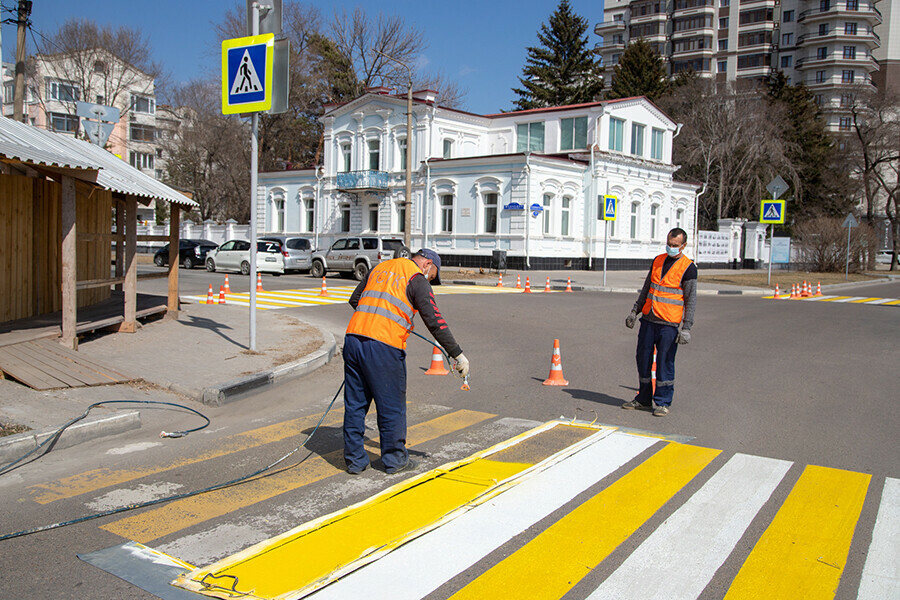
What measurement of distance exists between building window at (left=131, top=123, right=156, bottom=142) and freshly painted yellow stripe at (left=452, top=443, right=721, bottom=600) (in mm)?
73849

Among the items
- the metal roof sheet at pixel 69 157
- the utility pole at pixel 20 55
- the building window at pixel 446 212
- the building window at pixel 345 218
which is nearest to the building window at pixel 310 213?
the building window at pixel 345 218

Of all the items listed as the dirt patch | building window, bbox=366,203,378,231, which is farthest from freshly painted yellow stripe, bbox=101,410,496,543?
building window, bbox=366,203,378,231

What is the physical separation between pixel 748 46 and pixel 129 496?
10073cm

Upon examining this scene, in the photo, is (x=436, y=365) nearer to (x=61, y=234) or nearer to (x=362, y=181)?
(x=61, y=234)

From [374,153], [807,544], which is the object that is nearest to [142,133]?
[374,153]

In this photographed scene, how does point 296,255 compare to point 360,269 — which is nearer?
point 360,269

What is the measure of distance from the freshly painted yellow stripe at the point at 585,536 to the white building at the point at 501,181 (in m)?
30.9

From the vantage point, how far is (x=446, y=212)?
39.7 metres

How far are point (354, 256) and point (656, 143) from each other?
23995 mm

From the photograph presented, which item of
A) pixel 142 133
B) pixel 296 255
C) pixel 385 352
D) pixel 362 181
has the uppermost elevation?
pixel 142 133

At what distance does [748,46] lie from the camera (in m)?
90.8

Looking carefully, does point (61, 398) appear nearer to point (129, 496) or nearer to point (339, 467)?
point (129, 496)

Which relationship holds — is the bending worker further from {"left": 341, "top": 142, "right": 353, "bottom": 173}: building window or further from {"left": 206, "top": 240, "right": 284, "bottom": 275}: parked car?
{"left": 341, "top": 142, "right": 353, "bottom": 173}: building window

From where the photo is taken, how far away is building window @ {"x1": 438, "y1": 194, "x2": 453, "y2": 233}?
39438mm
